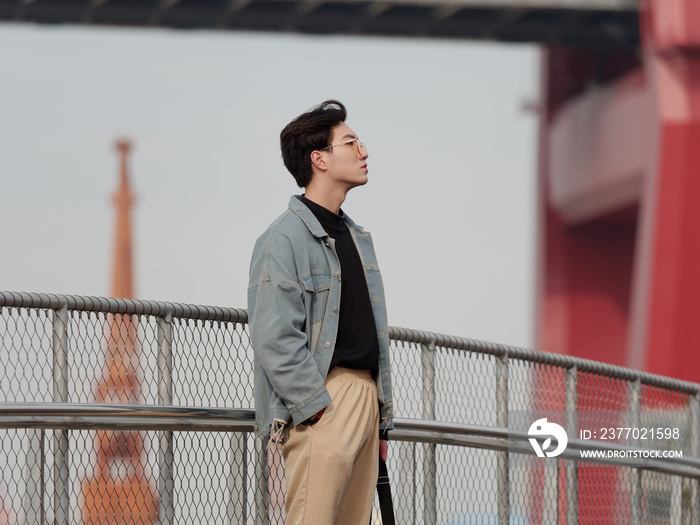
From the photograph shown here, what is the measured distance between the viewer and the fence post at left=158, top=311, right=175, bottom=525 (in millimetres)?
4746

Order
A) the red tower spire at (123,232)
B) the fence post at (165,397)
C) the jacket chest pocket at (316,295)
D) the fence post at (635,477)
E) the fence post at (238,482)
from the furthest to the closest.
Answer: the red tower spire at (123,232), the fence post at (635,477), the fence post at (238,482), the fence post at (165,397), the jacket chest pocket at (316,295)

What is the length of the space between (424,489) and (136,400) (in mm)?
1558

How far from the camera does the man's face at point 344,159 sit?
438 cm

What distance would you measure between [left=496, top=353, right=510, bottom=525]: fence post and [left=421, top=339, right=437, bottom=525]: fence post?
52 centimetres

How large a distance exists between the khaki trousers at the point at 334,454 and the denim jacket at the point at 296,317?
0.24 ft

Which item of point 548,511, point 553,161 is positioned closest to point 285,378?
point 548,511

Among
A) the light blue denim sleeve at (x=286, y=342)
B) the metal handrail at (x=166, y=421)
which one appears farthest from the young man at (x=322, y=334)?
the metal handrail at (x=166, y=421)

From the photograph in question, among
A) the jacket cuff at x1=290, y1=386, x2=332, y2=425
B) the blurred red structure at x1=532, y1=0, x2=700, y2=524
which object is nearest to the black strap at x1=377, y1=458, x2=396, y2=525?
the jacket cuff at x1=290, y1=386, x2=332, y2=425

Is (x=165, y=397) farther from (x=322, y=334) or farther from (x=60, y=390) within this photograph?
(x=322, y=334)

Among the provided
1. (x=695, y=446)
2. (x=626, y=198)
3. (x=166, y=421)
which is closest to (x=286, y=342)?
(x=166, y=421)

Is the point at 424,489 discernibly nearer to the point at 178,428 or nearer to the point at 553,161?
the point at 178,428

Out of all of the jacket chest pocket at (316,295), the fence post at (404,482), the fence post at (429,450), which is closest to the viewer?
the jacket chest pocket at (316,295)

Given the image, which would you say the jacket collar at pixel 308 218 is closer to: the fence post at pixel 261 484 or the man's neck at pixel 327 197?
the man's neck at pixel 327 197

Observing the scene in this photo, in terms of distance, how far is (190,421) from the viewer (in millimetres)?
4781
